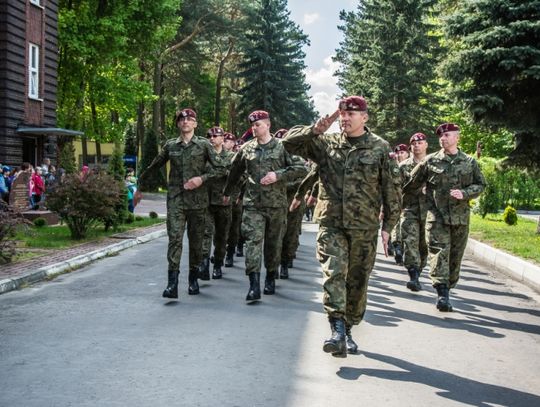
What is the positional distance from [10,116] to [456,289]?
53.0 ft

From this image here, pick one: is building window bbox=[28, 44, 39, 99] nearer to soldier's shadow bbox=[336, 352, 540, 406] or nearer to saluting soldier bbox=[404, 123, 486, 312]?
saluting soldier bbox=[404, 123, 486, 312]

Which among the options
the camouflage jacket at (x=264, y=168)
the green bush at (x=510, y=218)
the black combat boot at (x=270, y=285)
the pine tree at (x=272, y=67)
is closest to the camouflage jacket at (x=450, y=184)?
the camouflage jacket at (x=264, y=168)

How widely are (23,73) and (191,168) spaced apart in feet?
53.5

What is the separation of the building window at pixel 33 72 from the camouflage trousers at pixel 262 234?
17.1 meters

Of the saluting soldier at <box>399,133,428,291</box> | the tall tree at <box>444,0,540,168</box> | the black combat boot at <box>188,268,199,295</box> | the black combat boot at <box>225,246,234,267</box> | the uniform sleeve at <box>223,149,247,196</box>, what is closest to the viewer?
the uniform sleeve at <box>223,149,247,196</box>

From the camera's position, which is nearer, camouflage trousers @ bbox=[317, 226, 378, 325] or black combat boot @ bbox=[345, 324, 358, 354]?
camouflage trousers @ bbox=[317, 226, 378, 325]

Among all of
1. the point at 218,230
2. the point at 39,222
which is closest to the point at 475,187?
the point at 218,230

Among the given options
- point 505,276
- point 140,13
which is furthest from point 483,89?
point 140,13

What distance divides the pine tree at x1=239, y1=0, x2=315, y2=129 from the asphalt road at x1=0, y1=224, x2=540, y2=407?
44.7 meters

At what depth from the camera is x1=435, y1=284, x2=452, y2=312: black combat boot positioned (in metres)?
8.27

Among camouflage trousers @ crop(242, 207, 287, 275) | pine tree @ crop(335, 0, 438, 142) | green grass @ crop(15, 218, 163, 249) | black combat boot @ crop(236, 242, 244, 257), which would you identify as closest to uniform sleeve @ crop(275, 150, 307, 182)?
camouflage trousers @ crop(242, 207, 287, 275)

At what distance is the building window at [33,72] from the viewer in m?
23.7

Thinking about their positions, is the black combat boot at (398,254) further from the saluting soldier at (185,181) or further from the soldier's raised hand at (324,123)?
the soldier's raised hand at (324,123)

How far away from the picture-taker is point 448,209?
834 cm
